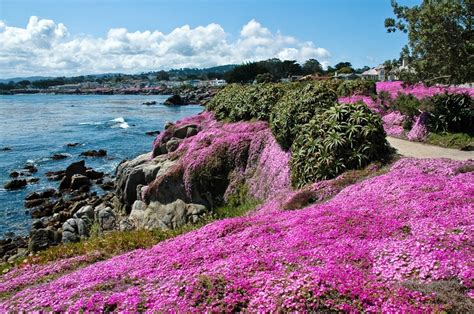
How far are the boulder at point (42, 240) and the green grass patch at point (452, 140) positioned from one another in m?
18.3

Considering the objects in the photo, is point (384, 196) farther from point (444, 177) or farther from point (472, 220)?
point (472, 220)

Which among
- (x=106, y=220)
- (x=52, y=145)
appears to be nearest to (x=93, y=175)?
(x=106, y=220)

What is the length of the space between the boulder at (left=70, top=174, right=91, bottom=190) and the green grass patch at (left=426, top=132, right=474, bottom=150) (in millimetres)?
26195

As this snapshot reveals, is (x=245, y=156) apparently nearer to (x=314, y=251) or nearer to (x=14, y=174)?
(x=314, y=251)

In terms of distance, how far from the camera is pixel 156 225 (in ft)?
60.7

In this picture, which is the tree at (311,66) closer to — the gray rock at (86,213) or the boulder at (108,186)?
the boulder at (108,186)

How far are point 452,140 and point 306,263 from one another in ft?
47.4

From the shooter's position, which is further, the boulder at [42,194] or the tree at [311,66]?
the tree at [311,66]

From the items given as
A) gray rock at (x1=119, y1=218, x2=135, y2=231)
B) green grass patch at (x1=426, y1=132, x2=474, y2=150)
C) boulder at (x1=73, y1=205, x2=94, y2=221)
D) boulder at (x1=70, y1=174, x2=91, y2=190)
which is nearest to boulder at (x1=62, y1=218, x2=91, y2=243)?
boulder at (x1=73, y1=205, x2=94, y2=221)

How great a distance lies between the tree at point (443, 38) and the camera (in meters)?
17.4

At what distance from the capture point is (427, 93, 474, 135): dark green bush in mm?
19703

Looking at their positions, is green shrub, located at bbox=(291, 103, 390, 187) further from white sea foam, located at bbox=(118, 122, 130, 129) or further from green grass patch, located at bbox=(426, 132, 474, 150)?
white sea foam, located at bbox=(118, 122, 130, 129)

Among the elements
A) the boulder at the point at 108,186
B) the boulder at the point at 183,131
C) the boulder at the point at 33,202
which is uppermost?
the boulder at the point at 183,131

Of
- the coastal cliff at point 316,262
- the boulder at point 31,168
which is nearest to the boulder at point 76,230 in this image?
the coastal cliff at point 316,262
